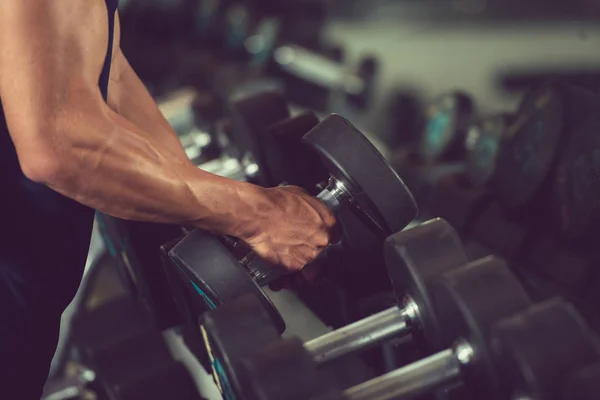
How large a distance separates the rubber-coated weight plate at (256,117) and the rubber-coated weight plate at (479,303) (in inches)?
18.0

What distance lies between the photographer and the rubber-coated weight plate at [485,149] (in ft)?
4.89

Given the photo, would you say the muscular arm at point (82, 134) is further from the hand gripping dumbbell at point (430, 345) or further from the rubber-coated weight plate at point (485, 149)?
the rubber-coated weight plate at point (485, 149)

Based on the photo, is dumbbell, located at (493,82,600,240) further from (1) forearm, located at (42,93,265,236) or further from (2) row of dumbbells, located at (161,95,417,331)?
(1) forearm, located at (42,93,265,236)

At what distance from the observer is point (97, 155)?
0.74 metres

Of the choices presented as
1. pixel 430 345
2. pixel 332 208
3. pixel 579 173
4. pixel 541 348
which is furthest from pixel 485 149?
pixel 541 348

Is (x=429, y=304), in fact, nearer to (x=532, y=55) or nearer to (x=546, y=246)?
(x=546, y=246)

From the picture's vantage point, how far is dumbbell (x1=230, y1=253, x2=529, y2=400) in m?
0.70

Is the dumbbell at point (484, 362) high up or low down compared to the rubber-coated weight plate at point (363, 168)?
down

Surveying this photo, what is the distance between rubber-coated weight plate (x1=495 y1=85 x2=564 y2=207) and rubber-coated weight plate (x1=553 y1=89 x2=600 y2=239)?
0.08ft

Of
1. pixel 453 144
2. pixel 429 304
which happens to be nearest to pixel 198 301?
pixel 429 304

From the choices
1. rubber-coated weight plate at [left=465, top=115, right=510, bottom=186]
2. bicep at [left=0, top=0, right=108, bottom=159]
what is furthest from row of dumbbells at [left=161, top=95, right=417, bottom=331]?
rubber-coated weight plate at [left=465, top=115, right=510, bottom=186]

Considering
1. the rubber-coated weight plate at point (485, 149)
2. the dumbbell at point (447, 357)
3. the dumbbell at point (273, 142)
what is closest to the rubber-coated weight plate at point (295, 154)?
the dumbbell at point (273, 142)

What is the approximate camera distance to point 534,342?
2.17 ft

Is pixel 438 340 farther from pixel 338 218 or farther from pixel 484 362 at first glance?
pixel 338 218
